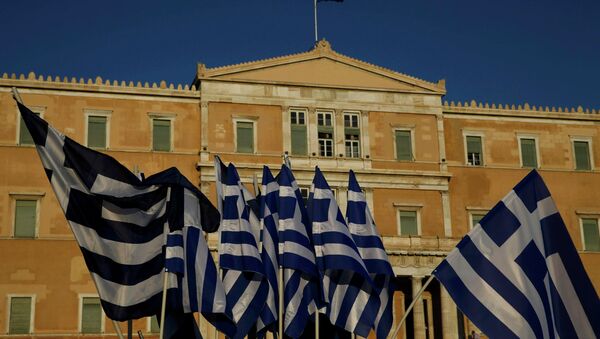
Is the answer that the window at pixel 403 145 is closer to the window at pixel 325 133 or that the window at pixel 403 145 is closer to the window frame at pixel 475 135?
the window frame at pixel 475 135

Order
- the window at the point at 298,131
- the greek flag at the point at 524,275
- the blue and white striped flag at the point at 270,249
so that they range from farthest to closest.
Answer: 1. the window at the point at 298,131
2. the blue and white striped flag at the point at 270,249
3. the greek flag at the point at 524,275

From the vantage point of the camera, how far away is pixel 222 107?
3978 cm

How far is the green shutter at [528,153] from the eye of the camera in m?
43.2

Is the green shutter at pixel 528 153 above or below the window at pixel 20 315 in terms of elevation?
above

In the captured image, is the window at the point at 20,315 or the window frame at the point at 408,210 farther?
the window frame at the point at 408,210

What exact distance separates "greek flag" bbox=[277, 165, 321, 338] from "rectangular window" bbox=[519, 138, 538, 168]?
22.2 metres

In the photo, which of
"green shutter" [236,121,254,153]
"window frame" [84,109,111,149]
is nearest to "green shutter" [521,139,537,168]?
"green shutter" [236,121,254,153]

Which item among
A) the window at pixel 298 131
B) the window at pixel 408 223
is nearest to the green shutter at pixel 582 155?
the window at pixel 408 223

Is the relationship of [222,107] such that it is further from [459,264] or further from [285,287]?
[459,264]

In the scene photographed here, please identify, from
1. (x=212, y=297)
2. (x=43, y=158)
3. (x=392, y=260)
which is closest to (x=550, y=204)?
(x=212, y=297)

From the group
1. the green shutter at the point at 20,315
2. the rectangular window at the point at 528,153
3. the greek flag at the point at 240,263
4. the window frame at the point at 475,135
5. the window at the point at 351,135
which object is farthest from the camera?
the rectangular window at the point at 528,153

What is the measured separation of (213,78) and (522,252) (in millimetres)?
23989

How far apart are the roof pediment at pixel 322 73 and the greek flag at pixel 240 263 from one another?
A: 1802cm

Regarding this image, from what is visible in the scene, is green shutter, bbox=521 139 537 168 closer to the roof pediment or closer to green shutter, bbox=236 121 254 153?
the roof pediment
